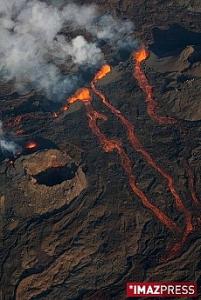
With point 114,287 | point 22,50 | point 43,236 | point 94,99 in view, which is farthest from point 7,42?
point 114,287

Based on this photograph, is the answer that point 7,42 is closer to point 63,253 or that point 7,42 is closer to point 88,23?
point 88,23

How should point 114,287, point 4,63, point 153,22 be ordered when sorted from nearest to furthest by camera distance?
1. point 114,287
2. point 4,63
3. point 153,22

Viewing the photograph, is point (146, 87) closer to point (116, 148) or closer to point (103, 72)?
point (103, 72)

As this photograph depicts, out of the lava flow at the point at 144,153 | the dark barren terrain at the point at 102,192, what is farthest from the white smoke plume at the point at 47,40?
the lava flow at the point at 144,153

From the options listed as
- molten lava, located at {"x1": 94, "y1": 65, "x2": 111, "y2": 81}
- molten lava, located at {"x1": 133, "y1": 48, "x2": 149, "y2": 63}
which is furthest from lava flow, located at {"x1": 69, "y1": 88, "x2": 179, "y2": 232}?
molten lava, located at {"x1": 133, "y1": 48, "x2": 149, "y2": 63}

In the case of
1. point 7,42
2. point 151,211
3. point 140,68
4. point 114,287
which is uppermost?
point 7,42

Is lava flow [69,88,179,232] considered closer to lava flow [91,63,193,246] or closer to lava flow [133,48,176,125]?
lava flow [91,63,193,246]
